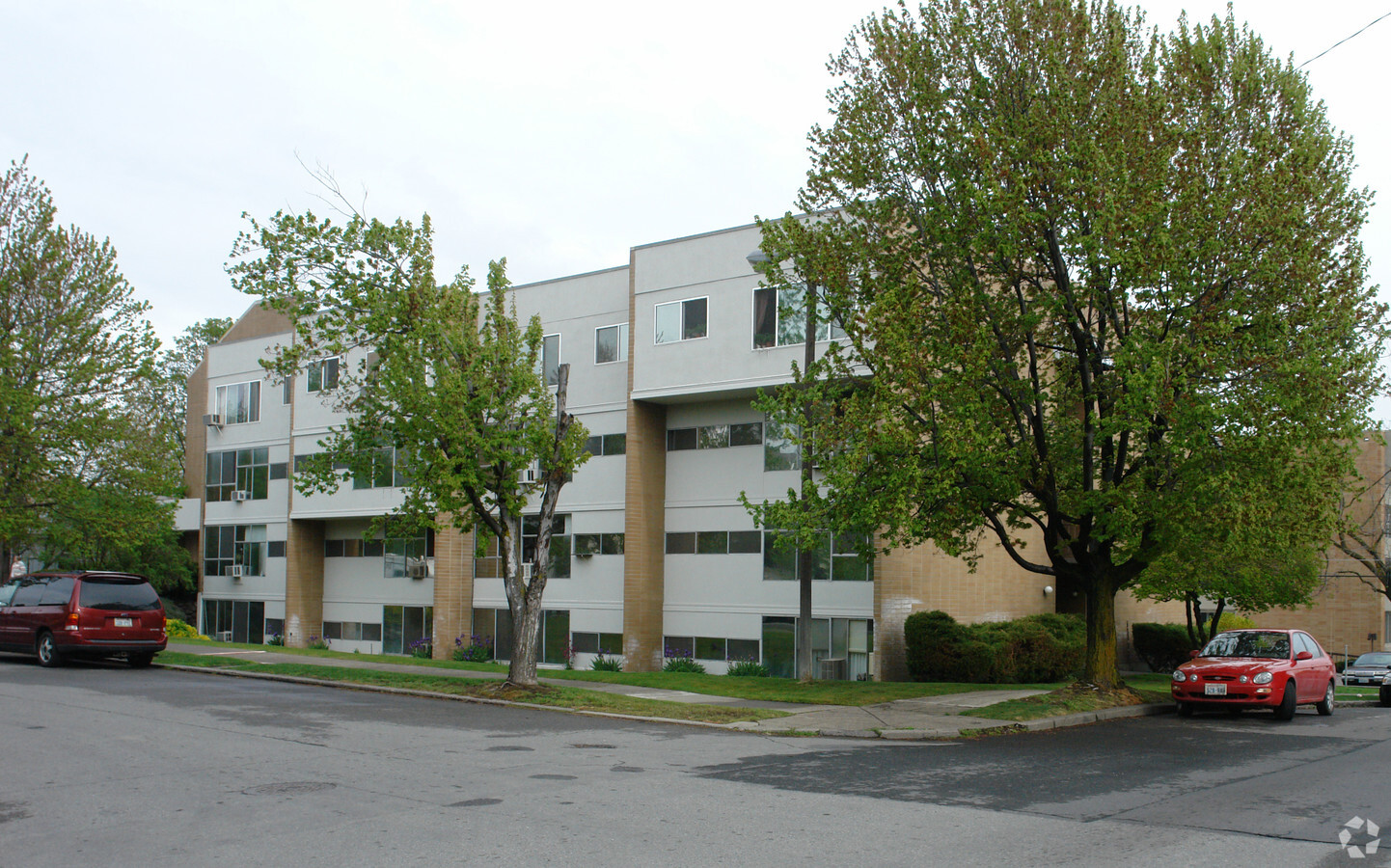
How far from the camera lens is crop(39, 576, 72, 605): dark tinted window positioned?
20.7 metres

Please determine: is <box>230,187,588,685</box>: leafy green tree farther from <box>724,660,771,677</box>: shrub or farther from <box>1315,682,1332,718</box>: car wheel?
<box>1315,682,1332,718</box>: car wheel

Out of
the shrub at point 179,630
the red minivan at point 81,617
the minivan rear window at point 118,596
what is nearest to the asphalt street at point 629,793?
the red minivan at point 81,617

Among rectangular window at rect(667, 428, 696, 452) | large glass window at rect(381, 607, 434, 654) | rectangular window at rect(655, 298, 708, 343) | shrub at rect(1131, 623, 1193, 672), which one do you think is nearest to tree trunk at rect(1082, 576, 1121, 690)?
rectangular window at rect(655, 298, 708, 343)

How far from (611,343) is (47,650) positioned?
1479 cm

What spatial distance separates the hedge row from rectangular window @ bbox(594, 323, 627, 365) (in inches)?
412

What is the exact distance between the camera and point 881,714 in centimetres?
1622

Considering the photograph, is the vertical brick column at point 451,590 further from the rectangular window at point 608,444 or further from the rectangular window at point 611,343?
the rectangular window at point 611,343

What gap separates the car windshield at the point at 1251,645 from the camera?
17750 millimetres

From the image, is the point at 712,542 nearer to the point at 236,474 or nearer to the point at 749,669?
the point at 749,669

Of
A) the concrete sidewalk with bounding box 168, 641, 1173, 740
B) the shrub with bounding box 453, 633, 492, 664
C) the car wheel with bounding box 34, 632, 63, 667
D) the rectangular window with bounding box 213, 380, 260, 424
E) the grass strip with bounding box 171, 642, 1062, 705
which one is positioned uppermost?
the rectangular window with bounding box 213, 380, 260, 424

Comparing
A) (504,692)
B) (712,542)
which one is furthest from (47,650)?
(712,542)

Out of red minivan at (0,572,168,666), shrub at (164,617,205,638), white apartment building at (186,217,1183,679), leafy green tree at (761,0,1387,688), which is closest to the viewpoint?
leafy green tree at (761,0,1387,688)

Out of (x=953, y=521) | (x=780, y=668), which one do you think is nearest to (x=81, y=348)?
(x=780, y=668)

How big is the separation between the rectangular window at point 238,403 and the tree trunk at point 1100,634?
31169 mm
